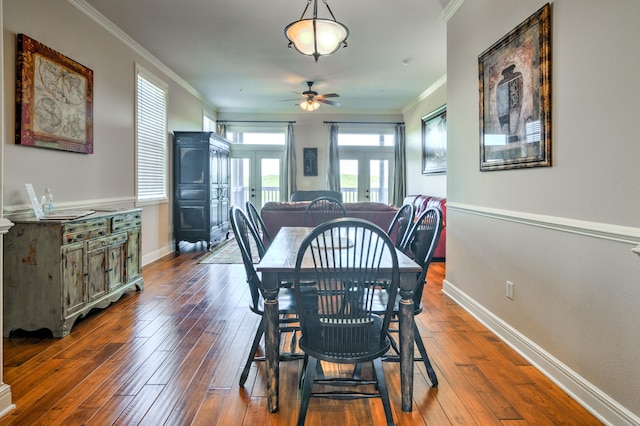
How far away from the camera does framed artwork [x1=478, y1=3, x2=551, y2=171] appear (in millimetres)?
2223

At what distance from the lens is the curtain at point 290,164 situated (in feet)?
28.8

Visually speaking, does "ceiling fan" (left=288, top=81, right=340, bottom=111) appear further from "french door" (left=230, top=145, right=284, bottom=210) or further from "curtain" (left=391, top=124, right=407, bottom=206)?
"curtain" (left=391, top=124, right=407, bottom=206)

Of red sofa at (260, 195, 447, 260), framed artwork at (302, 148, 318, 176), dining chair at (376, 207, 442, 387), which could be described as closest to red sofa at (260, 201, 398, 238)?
red sofa at (260, 195, 447, 260)

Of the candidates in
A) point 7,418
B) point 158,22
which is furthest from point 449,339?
point 158,22

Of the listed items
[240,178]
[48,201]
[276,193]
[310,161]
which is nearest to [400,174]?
[310,161]

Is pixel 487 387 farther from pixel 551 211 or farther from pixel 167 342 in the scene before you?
pixel 167 342

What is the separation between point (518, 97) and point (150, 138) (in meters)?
4.79

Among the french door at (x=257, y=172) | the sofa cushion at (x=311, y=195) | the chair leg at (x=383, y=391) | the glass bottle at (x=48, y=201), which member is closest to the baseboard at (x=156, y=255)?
the glass bottle at (x=48, y=201)

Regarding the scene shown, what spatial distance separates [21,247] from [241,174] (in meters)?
6.40

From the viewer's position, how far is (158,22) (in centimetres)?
411

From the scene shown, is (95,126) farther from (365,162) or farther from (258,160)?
(365,162)

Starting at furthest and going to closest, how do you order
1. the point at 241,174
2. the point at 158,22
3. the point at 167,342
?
the point at 241,174
the point at 158,22
the point at 167,342

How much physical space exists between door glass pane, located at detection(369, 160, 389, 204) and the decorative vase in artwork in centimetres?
626

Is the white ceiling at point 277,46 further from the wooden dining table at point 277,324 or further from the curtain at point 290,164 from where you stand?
the wooden dining table at point 277,324
